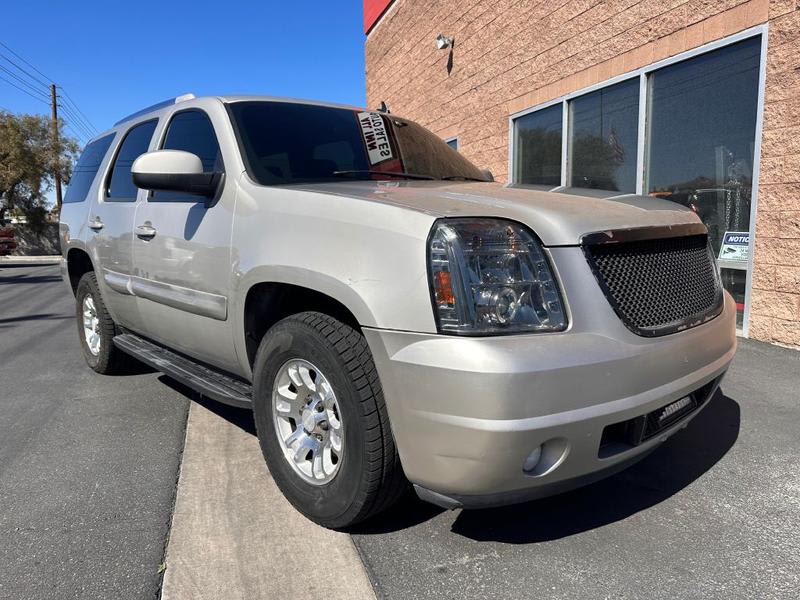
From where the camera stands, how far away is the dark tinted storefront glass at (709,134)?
5.47m

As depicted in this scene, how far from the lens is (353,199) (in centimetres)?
228

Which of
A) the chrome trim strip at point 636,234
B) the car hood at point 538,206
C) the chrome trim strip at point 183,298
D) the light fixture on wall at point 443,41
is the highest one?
the light fixture on wall at point 443,41

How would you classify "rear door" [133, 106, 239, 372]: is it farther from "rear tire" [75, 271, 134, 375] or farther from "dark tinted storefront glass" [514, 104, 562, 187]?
"dark tinted storefront glass" [514, 104, 562, 187]

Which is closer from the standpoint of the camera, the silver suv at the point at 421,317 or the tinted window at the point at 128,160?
the silver suv at the point at 421,317

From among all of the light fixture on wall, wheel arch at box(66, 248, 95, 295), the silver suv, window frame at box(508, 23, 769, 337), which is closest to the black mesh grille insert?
the silver suv

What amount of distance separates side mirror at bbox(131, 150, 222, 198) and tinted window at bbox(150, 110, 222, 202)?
15 centimetres

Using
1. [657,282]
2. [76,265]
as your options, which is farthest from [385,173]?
[76,265]

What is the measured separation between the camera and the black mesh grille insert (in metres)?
2.14

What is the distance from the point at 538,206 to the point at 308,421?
124 cm

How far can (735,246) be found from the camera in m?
5.69

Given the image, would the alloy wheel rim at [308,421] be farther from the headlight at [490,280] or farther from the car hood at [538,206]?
the car hood at [538,206]

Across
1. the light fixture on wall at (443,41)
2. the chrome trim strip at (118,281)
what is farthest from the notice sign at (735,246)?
the light fixture on wall at (443,41)

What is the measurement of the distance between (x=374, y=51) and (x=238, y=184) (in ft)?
41.6

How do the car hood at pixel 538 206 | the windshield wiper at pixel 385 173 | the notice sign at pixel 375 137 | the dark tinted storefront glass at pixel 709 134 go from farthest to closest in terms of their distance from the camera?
the dark tinted storefront glass at pixel 709 134, the notice sign at pixel 375 137, the windshield wiper at pixel 385 173, the car hood at pixel 538 206
